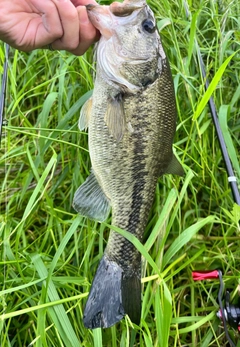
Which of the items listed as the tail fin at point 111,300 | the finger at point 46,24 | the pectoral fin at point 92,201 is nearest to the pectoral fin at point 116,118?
the pectoral fin at point 92,201

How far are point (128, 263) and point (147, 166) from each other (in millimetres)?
331

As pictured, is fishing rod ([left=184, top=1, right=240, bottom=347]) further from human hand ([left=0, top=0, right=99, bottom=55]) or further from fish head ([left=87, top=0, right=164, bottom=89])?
human hand ([left=0, top=0, right=99, bottom=55])

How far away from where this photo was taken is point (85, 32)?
1507 millimetres

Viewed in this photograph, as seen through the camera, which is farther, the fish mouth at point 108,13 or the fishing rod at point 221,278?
the fishing rod at point 221,278

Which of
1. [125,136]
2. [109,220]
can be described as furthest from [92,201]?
[109,220]

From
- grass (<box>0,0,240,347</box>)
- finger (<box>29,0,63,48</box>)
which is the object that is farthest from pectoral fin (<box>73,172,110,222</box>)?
finger (<box>29,0,63,48</box>)

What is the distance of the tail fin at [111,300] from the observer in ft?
4.74

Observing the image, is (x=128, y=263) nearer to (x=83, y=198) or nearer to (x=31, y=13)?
(x=83, y=198)

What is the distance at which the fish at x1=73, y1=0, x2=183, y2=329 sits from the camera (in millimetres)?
1473

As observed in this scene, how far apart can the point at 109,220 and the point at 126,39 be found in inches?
30.5

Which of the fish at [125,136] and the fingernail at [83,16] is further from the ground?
the fingernail at [83,16]

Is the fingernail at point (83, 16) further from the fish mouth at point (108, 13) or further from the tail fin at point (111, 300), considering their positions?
the tail fin at point (111, 300)

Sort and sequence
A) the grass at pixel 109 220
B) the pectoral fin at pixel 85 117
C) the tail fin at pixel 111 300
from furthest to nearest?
the grass at pixel 109 220
the pectoral fin at pixel 85 117
the tail fin at pixel 111 300

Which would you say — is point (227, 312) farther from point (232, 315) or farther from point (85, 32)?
point (85, 32)
